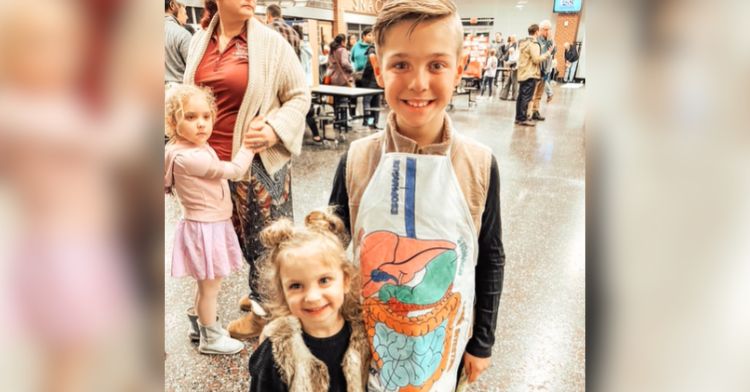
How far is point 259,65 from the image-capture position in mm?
902

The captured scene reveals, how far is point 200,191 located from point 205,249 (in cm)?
15

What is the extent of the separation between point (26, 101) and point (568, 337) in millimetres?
1721

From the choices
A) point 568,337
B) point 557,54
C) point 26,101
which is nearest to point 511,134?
point 568,337

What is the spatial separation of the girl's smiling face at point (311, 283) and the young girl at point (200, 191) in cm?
33

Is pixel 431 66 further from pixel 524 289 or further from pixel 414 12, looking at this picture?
pixel 524 289

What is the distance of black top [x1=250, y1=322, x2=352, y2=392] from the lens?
0.71 metres

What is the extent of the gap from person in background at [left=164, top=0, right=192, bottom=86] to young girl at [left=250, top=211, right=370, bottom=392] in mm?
337

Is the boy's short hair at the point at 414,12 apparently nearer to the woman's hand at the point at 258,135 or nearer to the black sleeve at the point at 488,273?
the black sleeve at the point at 488,273

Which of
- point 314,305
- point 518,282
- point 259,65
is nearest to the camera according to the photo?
point 314,305

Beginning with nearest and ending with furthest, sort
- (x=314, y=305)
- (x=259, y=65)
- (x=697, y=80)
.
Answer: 1. (x=697, y=80)
2. (x=314, y=305)
3. (x=259, y=65)

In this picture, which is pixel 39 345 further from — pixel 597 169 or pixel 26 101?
pixel 597 169

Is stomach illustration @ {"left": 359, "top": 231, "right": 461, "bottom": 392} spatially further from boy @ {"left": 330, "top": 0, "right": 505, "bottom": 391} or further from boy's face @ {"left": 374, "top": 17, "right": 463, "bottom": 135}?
boy's face @ {"left": 374, "top": 17, "right": 463, "bottom": 135}

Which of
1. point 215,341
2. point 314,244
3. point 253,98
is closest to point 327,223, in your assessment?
point 314,244

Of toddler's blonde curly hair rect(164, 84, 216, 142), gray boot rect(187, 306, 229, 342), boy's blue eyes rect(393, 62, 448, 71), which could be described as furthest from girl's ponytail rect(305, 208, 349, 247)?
gray boot rect(187, 306, 229, 342)
